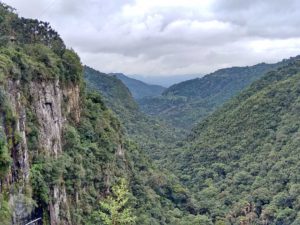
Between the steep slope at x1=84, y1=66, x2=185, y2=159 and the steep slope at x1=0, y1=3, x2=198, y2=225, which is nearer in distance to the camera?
the steep slope at x1=0, y1=3, x2=198, y2=225

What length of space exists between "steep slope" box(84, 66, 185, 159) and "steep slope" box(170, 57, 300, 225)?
10.5 metres

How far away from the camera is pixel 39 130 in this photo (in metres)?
31.0

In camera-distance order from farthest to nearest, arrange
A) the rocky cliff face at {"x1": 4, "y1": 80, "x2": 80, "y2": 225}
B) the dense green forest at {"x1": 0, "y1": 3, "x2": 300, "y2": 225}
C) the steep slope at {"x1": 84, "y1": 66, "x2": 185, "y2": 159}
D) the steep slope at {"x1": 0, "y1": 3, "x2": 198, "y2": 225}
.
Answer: the steep slope at {"x1": 84, "y1": 66, "x2": 185, "y2": 159} → the dense green forest at {"x1": 0, "y1": 3, "x2": 300, "y2": 225} → the steep slope at {"x1": 0, "y1": 3, "x2": 198, "y2": 225} → the rocky cliff face at {"x1": 4, "y1": 80, "x2": 80, "y2": 225}

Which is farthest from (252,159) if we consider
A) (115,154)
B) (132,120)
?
(132,120)

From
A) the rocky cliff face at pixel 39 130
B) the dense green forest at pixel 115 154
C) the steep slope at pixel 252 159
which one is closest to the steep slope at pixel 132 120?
the dense green forest at pixel 115 154

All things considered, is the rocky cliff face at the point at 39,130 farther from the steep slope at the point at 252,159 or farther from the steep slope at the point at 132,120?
the steep slope at the point at 132,120

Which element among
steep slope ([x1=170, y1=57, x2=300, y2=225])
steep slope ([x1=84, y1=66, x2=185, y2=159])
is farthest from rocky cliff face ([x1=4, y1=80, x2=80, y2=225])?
steep slope ([x1=84, y1=66, x2=185, y2=159])

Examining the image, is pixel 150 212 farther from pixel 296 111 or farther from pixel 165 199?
pixel 296 111

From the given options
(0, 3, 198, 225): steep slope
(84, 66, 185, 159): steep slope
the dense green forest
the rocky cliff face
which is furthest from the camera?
(84, 66, 185, 159): steep slope

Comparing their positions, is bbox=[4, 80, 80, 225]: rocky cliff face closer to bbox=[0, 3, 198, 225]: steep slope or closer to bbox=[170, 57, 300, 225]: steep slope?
bbox=[0, 3, 198, 225]: steep slope

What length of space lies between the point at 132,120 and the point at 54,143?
72.2 m

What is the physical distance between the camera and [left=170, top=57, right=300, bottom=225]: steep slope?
200ft

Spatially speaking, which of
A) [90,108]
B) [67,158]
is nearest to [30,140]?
[67,158]

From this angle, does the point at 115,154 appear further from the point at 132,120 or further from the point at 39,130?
the point at 132,120
